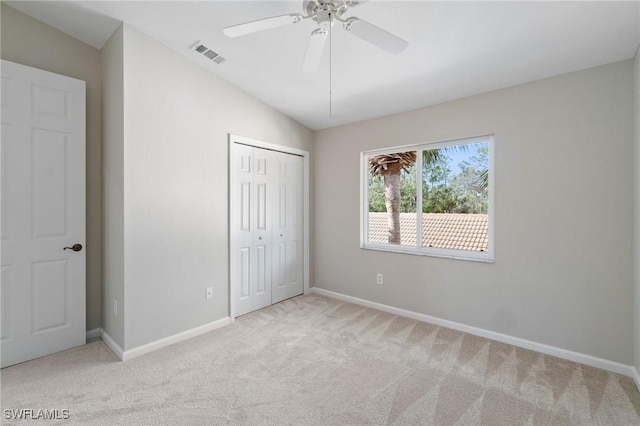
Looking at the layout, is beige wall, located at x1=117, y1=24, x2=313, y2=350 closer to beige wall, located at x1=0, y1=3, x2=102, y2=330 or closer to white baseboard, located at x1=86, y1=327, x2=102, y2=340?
beige wall, located at x1=0, y1=3, x2=102, y2=330

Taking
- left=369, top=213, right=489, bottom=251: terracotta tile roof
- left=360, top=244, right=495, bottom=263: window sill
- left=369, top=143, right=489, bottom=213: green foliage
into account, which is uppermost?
left=369, top=143, right=489, bottom=213: green foliage

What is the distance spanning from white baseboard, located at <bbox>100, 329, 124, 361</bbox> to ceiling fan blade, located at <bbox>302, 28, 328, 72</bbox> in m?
2.72

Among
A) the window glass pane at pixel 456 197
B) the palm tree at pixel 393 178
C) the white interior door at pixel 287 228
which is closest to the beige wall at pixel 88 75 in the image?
the white interior door at pixel 287 228

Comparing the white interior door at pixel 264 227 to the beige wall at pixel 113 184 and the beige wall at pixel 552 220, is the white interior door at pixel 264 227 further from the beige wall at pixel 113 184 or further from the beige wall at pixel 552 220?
the beige wall at pixel 552 220

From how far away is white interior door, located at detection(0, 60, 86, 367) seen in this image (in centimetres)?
235

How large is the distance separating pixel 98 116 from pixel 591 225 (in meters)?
4.51

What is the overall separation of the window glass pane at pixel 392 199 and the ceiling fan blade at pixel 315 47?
196 centimetres

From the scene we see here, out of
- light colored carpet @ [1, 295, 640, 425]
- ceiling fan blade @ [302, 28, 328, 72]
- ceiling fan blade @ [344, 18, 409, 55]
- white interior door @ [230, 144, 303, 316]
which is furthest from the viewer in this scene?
white interior door @ [230, 144, 303, 316]

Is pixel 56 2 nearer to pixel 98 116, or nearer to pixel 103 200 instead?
pixel 98 116

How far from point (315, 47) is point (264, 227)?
7.76 feet

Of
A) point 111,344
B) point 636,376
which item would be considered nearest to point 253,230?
point 111,344

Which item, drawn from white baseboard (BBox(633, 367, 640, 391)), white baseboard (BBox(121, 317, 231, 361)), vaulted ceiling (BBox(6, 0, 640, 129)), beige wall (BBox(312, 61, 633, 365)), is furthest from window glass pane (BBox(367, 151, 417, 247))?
white baseboard (BBox(121, 317, 231, 361))

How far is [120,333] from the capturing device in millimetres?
2535

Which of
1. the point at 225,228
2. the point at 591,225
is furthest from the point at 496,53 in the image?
the point at 225,228
